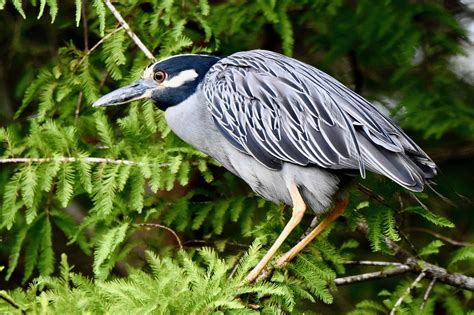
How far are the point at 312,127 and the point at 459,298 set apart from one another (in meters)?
1.63

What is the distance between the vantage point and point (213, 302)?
11.6 feet

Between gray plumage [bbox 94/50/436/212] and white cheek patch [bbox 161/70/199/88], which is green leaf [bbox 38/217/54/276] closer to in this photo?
gray plumage [bbox 94/50/436/212]

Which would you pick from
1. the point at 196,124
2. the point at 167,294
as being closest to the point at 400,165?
the point at 196,124

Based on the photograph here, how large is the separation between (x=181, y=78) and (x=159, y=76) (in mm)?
118

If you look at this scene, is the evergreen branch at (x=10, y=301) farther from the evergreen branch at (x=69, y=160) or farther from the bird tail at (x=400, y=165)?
the bird tail at (x=400, y=165)

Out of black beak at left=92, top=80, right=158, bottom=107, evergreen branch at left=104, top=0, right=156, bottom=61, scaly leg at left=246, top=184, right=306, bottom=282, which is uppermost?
evergreen branch at left=104, top=0, right=156, bottom=61

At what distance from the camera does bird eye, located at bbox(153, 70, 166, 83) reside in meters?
4.61

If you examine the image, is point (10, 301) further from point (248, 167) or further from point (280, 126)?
point (280, 126)

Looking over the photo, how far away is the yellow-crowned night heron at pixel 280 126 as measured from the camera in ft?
13.6

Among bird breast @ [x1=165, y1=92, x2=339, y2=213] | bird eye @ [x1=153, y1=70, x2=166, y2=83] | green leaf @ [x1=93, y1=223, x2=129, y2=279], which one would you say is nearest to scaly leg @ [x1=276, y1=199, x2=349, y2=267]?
bird breast @ [x1=165, y1=92, x2=339, y2=213]

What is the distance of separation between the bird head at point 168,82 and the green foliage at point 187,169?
0.21 meters

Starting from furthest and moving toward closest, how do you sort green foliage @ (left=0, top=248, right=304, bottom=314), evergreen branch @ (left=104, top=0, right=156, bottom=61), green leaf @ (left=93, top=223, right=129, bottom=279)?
evergreen branch @ (left=104, top=0, right=156, bottom=61) → green leaf @ (left=93, top=223, right=129, bottom=279) → green foliage @ (left=0, top=248, right=304, bottom=314)

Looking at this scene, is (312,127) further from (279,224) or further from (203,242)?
(203,242)

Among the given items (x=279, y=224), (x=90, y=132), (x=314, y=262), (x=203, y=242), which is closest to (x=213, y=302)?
(x=314, y=262)
